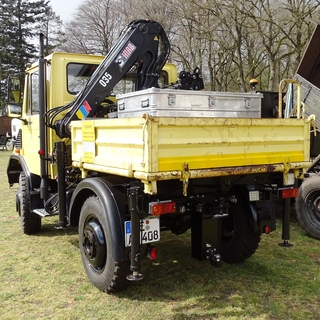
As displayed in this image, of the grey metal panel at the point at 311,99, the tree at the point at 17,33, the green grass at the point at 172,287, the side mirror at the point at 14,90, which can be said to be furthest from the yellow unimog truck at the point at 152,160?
the tree at the point at 17,33

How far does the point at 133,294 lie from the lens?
374 cm

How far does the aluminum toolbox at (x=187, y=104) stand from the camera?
11.6 ft

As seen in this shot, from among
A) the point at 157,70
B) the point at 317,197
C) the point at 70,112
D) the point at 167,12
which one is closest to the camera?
the point at 70,112

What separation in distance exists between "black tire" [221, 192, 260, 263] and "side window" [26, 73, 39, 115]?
305 cm

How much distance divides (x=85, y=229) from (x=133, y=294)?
0.78m

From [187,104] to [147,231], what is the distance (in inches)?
48.9

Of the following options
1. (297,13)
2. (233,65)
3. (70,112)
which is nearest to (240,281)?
(70,112)

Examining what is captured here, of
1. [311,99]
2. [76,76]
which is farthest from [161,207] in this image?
[311,99]

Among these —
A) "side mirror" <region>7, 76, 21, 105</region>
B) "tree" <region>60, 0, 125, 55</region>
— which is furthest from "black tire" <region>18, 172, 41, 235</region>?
"tree" <region>60, 0, 125, 55</region>

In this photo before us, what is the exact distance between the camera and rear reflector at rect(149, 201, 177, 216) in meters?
3.20

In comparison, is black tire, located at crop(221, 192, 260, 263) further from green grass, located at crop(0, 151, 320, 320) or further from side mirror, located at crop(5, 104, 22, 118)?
side mirror, located at crop(5, 104, 22, 118)

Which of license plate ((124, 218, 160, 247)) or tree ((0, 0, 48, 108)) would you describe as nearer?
license plate ((124, 218, 160, 247))

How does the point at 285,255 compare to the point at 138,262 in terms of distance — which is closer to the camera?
the point at 138,262

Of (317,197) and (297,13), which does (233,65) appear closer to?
(297,13)
